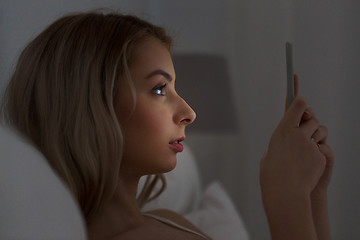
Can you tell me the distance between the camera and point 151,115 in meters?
0.53

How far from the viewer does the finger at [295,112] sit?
53 centimetres

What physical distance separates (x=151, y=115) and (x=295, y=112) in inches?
8.2

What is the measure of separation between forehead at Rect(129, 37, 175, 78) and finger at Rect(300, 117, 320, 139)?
0.21 meters

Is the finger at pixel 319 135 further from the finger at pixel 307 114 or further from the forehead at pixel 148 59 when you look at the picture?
the forehead at pixel 148 59

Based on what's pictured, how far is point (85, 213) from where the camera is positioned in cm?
55

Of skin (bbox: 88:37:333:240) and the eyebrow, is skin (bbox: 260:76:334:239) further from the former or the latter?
the eyebrow

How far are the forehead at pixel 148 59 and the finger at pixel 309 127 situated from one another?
215 millimetres

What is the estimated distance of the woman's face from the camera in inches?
21.1

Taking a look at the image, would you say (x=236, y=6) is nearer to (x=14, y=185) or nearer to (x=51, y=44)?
(x=51, y=44)

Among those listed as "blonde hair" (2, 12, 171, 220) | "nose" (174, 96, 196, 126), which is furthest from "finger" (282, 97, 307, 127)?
"blonde hair" (2, 12, 171, 220)

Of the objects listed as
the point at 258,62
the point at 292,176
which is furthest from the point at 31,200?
the point at 258,62

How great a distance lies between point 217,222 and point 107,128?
0.53 metres

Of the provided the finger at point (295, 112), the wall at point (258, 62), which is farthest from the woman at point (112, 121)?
the wall at point (258, 62)

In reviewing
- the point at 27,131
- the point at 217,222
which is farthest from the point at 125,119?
the point at 217,222
